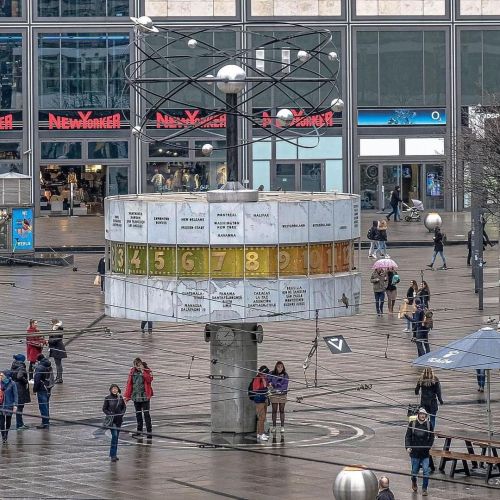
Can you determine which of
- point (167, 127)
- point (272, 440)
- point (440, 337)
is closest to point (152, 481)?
point (272, 440)

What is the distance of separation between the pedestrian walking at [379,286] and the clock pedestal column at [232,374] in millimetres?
13787

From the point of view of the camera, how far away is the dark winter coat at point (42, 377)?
2875 centimetres

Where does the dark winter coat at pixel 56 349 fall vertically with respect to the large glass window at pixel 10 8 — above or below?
below

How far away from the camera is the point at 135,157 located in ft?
249

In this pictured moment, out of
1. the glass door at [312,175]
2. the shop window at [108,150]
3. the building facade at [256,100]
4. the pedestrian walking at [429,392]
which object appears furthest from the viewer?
the glass door at [312,175]

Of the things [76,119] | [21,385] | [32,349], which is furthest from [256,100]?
[21,385]

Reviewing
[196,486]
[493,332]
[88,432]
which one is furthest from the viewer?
[88,432]

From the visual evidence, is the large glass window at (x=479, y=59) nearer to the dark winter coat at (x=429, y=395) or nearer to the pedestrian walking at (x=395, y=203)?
the pedestrian walking at (x=395, y=203)

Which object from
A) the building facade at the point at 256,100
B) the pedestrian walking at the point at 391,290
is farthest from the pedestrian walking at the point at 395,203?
the pedestrian walking at the point at 391,290

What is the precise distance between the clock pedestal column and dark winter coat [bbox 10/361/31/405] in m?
3.35

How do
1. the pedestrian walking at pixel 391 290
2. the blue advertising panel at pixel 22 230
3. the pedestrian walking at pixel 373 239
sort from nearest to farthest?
1. the pedestrian walking at pixel 391 290
2. the pedestrian walking at pixel 373 239
3. the blue advertising panel at pixel 22 230

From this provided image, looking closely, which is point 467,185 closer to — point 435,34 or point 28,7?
point 435,34

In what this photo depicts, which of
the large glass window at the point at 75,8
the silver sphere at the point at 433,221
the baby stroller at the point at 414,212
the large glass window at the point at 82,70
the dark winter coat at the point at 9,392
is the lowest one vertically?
the dark winter coat at the point at 9,392

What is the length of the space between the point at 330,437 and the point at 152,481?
4.35m
